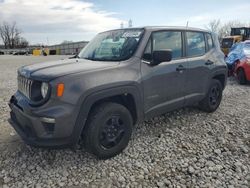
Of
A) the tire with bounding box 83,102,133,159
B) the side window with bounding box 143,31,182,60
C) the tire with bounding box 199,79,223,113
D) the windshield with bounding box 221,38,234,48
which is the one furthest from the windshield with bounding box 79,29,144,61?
the windshield with bounding box 221,38,234,48

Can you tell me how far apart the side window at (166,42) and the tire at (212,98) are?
136cm

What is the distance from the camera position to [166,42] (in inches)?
162

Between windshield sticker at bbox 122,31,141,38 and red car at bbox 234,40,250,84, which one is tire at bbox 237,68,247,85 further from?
windshield sticker at bbox 122,31,141,38

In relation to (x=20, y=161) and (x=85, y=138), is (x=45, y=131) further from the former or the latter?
(x=20, y=161)

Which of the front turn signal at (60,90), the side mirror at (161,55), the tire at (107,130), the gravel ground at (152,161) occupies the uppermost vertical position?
the side mirror at (161,55)

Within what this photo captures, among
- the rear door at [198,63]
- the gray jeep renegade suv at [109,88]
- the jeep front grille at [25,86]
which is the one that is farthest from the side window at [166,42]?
the jeep front grille at [25,86]

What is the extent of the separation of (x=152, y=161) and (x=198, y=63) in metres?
2.18

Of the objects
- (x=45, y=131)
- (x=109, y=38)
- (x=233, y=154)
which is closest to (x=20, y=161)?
(x=45, y=131)

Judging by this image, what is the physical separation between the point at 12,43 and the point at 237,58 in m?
96.0

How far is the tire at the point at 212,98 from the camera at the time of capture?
5207 millimetres

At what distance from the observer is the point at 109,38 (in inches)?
166

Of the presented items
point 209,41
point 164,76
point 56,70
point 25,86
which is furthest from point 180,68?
point 25,86

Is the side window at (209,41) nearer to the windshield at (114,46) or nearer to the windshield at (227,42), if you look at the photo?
the windshield at (114,46)

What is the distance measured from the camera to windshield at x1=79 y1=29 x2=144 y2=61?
370cm
